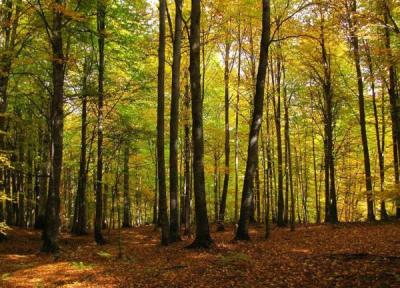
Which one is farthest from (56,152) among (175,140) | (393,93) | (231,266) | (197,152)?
(393,93)

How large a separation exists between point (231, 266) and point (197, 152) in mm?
4030

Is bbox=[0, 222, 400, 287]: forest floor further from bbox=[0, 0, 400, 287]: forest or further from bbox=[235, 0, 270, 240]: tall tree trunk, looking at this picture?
bbox=[235, 0, 270, 240]: tall tree trunk

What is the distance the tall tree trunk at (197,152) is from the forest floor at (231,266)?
1.87ft

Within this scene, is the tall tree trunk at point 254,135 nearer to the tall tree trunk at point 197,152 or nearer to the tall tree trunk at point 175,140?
the tall tree trunk at point 197,152

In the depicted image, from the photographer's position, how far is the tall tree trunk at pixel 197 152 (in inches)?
443

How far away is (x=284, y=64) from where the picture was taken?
21656 mm

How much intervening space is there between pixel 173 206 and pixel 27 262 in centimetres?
527

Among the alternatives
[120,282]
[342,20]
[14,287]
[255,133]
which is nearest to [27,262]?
[14,287]

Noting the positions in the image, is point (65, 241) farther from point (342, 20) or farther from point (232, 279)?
point (342, 20)

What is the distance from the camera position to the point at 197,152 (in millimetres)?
11547

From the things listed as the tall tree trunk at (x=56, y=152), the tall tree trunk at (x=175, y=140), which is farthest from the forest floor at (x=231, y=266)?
the tall tree trunk at (x=175, y=140)

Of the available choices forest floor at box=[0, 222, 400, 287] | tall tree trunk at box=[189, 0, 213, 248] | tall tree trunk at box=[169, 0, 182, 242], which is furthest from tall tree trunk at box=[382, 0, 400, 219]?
tall tree trunk at box=[169, 0, 182, 242]

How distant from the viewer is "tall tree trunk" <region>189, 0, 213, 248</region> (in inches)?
443

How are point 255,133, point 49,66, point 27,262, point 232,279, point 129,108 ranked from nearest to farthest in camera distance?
point 232,279, point 27,262, point 255,133, point 49,66, point 129,108
